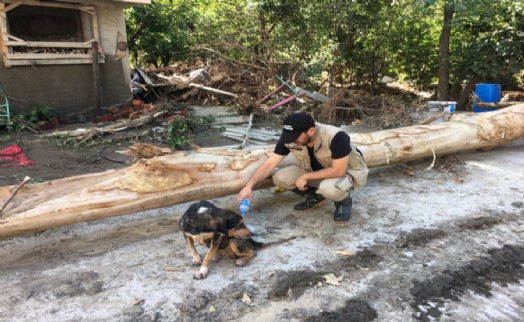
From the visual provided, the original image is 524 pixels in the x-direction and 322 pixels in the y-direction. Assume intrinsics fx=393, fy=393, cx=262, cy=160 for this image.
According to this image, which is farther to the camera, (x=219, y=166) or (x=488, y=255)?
(x=219, y=166)

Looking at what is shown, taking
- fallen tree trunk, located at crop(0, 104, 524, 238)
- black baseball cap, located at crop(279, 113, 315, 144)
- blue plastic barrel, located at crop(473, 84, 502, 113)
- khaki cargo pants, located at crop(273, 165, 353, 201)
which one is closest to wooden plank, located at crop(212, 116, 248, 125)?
fallen tree trunk, located at crop(0, 104, 524, 238)

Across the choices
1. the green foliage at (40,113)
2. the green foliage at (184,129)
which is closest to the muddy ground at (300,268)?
the green foliage at (184,129)

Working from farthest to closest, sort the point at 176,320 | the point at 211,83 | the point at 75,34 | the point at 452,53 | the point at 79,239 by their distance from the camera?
the point at 211,83 → the point at 452,53 → the point at 75,34 → the point at 79,239 → the point at 176,320

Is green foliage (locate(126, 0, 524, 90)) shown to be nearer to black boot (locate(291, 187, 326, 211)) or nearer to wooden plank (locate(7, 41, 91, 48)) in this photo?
wooden plank (locate(7, 41, 91, 48))

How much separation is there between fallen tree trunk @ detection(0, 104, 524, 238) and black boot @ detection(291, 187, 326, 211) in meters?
0.38

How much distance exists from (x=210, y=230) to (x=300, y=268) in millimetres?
768

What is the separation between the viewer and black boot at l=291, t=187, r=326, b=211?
4.05m

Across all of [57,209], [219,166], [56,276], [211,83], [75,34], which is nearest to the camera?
[56,276]

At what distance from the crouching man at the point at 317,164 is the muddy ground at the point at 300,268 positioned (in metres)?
0.32

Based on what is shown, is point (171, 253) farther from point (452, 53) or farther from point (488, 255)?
point (452, 53)

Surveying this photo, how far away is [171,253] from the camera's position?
126 inches

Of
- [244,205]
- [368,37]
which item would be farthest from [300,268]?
[368,37]

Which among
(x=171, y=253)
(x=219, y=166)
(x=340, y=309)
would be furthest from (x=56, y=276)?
(x=340, y=309)

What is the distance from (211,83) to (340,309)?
30.9ft
